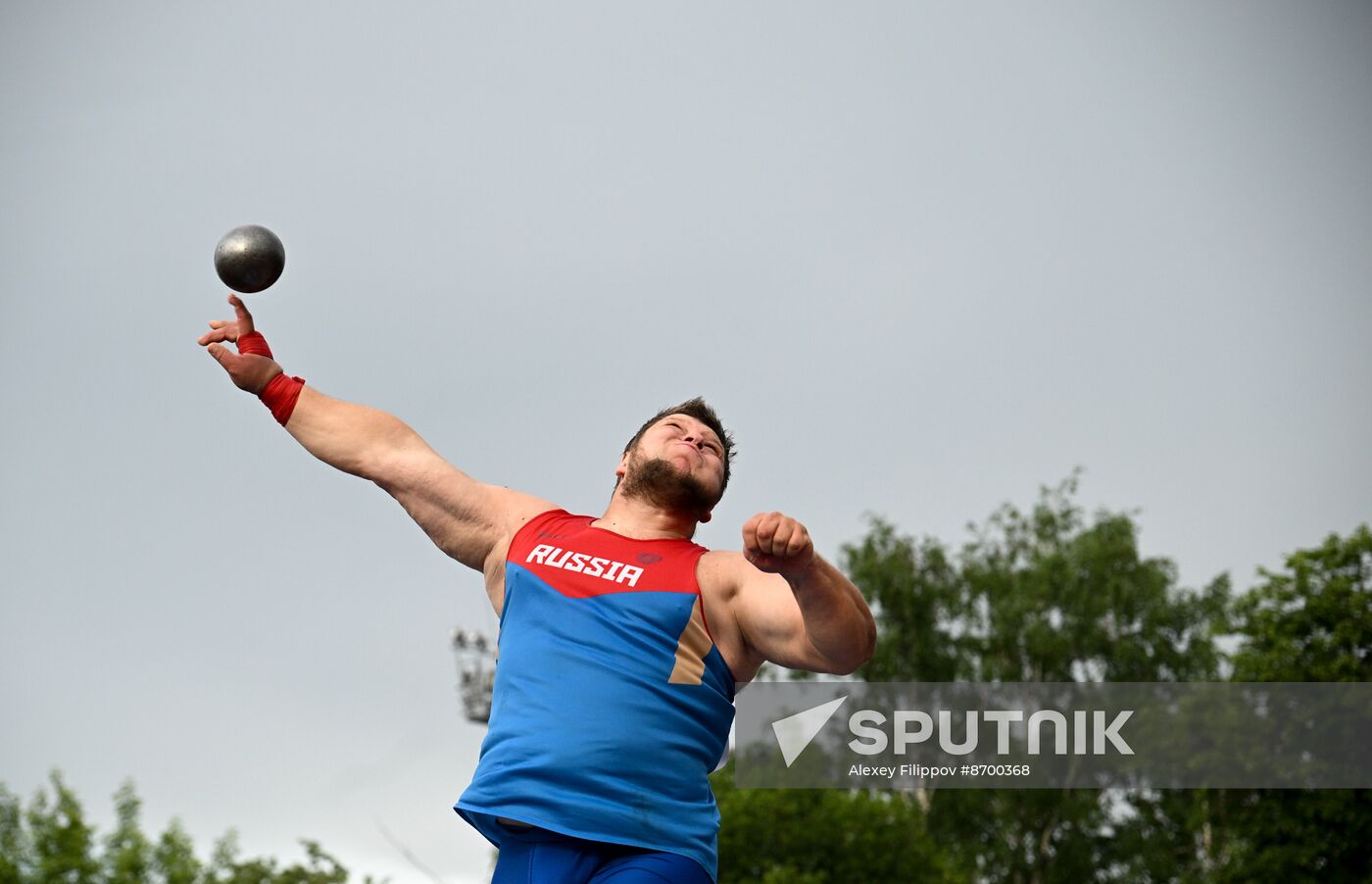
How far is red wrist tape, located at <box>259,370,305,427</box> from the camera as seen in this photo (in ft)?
17.1

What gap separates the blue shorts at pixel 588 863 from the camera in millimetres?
3932

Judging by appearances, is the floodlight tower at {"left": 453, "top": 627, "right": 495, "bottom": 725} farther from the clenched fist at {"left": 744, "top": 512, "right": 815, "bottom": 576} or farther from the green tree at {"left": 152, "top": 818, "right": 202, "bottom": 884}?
the clenched fist at {"left": 744, "top": 512, "right": 815, "bottom": 576}

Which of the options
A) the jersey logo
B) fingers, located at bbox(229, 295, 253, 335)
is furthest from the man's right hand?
the jersey logo

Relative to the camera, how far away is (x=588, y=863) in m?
4.00

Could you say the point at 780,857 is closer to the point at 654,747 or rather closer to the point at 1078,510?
the point at 1078,510

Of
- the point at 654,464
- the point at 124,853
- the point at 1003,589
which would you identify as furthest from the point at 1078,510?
the point at 654,464

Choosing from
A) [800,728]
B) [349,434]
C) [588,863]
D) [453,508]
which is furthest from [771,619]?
[800,728]

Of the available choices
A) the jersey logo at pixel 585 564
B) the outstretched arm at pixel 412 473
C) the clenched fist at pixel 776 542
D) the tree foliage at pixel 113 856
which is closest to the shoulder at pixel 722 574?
the jersey logo at pixel 585 564

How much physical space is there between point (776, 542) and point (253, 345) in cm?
256

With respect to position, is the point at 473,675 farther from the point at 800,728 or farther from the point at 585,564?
the point at 585,564

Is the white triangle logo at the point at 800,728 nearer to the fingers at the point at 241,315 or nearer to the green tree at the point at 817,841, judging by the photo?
the green tree at the point at 817,841

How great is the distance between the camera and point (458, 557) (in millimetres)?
4922

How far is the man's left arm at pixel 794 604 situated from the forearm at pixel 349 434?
134 centimetres

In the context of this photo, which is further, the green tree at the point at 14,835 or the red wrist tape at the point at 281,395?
the green tree at the point at 14,835
